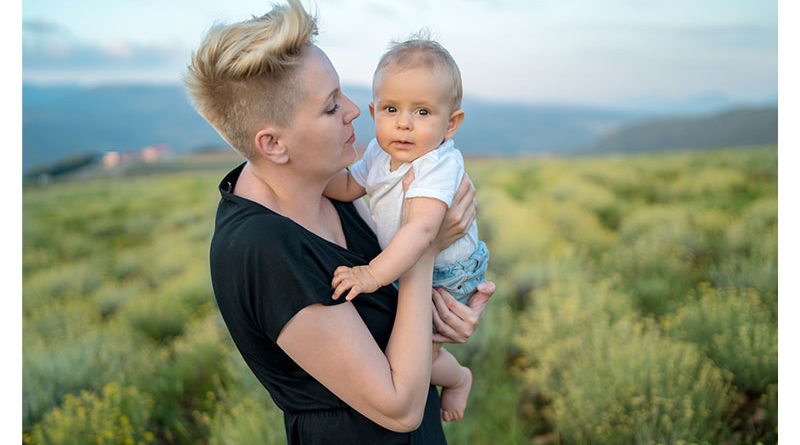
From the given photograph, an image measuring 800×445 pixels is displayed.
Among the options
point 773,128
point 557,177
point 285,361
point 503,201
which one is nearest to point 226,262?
point 285,361

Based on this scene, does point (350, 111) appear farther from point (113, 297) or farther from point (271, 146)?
point (113, 297)

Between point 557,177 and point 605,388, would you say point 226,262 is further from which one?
point 557,177

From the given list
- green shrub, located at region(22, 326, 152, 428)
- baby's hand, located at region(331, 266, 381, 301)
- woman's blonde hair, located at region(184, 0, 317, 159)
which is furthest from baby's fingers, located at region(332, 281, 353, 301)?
green shrub, located at region(22, 326, 152, 428)

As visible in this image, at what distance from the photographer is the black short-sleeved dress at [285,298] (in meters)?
1.55

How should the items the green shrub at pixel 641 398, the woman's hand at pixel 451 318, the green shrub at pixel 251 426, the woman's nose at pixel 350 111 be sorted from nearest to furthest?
the woman's nose at pixel 350 111 < the woman's hand at pixel 451 318 < the green shrub at pixel 251 426 < the green shrub at pixel 641 398

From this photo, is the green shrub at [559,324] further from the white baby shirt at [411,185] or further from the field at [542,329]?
the white baby shirt at [411,185]

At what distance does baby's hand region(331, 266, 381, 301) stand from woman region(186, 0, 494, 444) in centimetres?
2

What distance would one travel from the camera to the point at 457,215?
1885 millimetres

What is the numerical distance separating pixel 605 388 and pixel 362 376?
3.17 meters

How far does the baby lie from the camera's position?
1.73 meters

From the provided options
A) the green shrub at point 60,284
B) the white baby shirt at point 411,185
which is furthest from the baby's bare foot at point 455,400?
the green shrub at point 60,284

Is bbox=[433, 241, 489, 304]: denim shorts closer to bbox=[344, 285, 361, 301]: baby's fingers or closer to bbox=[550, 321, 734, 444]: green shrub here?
bbox=[344, 285, 361, 301]: baby's fingers

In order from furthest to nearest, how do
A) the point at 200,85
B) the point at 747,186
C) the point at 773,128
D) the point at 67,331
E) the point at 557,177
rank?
the point at 773,128 → the point at 557,177 → the point at 747,186 → the point at 67,331 → the point at 200,85

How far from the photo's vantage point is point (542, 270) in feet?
22.9
